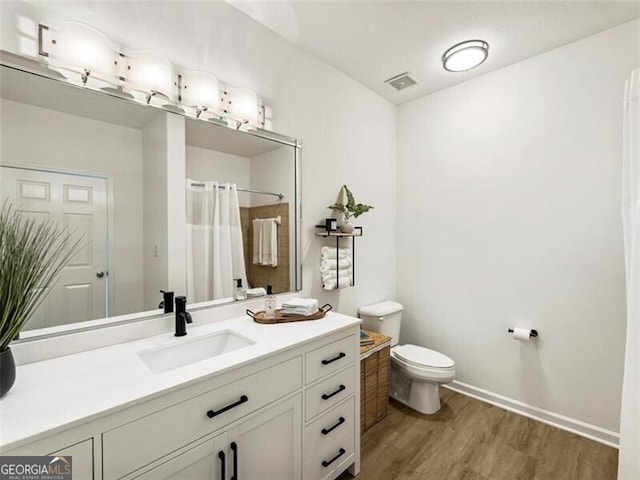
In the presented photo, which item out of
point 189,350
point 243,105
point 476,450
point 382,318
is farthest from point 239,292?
point 476,450

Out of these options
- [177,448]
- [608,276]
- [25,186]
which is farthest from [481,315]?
[25,186]

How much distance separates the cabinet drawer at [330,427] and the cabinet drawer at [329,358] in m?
0.22

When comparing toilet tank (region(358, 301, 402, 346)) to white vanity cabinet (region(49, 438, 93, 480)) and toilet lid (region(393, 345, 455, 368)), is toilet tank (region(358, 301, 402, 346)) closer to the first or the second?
toilet lid (region(393, 345, 455, 368))

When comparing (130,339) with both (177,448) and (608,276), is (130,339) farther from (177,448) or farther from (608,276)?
(608,276)

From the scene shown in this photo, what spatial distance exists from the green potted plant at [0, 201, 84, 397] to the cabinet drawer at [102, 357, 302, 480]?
0.39 metres

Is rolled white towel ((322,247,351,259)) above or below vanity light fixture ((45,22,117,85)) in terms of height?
below

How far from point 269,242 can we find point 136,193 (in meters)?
0.81

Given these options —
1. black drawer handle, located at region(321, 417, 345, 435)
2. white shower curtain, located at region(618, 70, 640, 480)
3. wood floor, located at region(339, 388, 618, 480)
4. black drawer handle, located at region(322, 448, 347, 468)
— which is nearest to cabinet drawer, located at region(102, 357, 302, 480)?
black drawer handle, located at region(321, 417, 345, 435)

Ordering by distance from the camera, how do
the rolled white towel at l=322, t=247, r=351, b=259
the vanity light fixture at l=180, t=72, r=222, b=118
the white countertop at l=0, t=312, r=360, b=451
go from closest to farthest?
the white countertop at l=0, t=312, r=360, b=451
the vanity light fixture at l=180, t=72, r=222, b=118
the rolled white towel at l=322, t=247, r=351, b=259

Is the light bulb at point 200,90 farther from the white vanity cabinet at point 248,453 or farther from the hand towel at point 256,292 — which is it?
the white vanity cabinet at point 248,453

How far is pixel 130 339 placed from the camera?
4.33ft

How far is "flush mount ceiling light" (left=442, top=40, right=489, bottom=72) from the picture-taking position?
78.9 inches

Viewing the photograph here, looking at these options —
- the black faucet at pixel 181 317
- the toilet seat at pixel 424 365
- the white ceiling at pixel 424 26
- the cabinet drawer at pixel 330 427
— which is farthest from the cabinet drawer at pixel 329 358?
the white ceiling at pixel 424 26

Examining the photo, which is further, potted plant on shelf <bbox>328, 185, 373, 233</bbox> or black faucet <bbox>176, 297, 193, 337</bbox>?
potted plant on shelf <bbox>328, 185, 373, 233</bbox>
